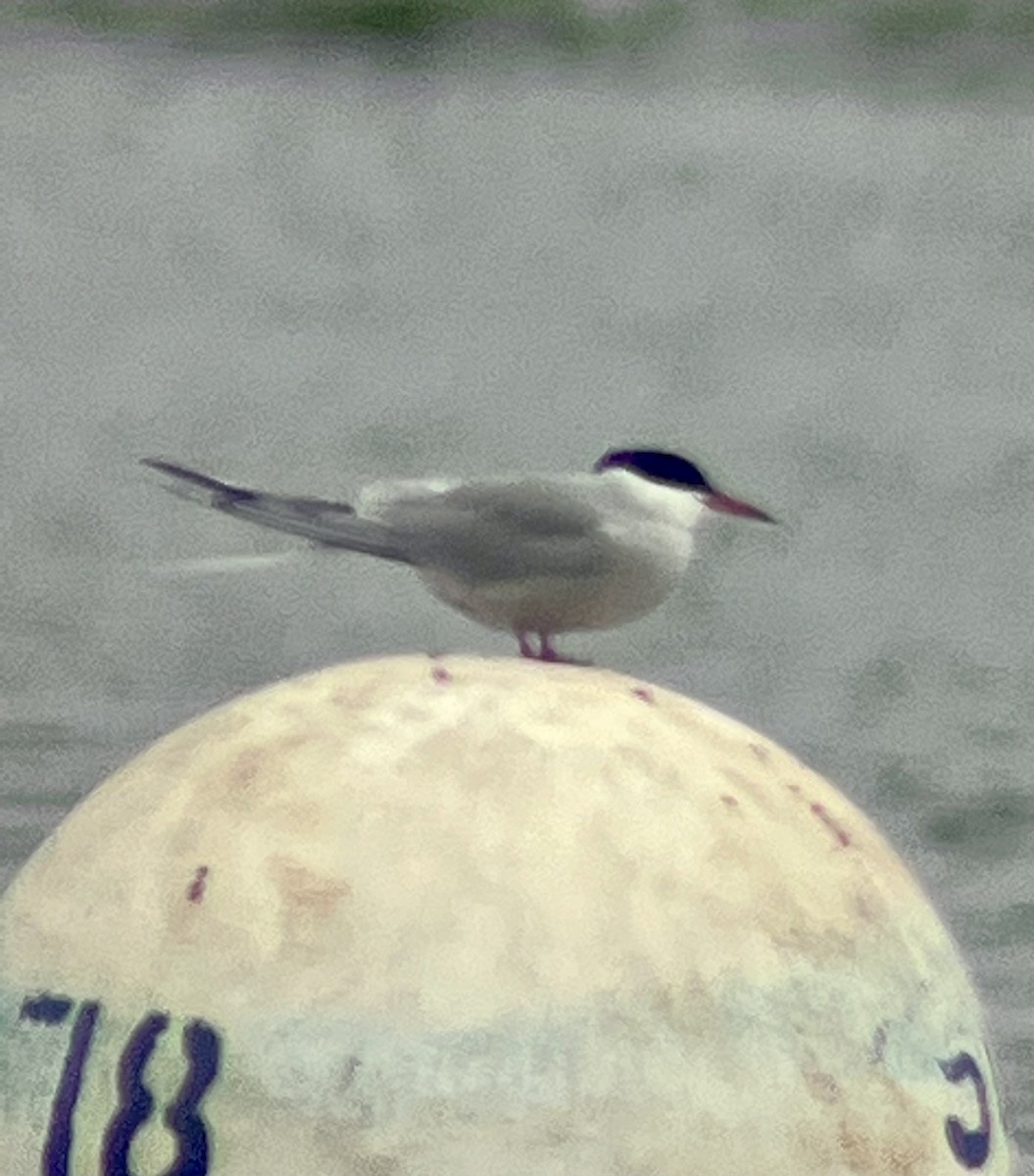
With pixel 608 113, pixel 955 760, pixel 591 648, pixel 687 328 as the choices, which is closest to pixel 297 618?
pixel 591 648

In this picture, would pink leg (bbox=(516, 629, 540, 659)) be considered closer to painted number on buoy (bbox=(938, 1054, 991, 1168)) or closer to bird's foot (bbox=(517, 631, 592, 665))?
bird's foot (bbox=(517, 631, 592, 665))

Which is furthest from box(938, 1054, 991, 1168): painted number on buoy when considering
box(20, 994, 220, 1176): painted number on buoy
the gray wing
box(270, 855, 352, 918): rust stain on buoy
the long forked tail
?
the long forked tail

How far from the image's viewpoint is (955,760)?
39.8 ft

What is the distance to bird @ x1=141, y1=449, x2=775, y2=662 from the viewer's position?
6027 mm

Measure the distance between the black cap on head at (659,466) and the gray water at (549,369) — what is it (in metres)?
0.60

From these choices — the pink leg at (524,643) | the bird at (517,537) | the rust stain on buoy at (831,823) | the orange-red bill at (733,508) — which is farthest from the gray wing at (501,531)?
the rust stain on buoy at (831,823)

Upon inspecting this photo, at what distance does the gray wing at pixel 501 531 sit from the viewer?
237 inches

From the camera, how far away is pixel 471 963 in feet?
16.0

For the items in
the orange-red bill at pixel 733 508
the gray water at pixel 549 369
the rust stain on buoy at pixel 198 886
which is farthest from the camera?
the gray water at pixel 549 369

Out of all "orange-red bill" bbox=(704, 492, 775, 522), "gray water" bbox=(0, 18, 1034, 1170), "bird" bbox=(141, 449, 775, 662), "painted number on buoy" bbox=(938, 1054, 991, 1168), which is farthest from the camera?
"gray water" bbox=(0, 18, 1034, 1170)

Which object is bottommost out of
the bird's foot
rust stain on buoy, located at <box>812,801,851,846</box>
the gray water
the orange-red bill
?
rust stain on buoy, located at <box>812,801,851,846</box>

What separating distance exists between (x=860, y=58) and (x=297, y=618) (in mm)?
15081

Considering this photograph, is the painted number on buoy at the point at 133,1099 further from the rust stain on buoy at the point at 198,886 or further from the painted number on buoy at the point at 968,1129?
the painted number on buoy at the point at 968,1129

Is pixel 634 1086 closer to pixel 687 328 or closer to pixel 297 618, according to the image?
pixel 297 618
